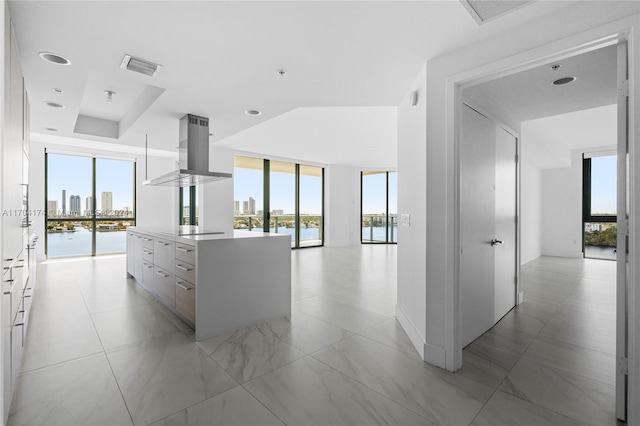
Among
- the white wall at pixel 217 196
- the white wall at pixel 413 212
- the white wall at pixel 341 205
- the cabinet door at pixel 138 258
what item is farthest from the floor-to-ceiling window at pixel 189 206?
the white wall at pixel 413 212

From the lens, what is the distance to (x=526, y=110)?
3.39 m

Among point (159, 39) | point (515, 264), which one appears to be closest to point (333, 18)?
point (159, 39)

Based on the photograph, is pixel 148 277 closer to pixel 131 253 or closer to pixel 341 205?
pixel 131 253

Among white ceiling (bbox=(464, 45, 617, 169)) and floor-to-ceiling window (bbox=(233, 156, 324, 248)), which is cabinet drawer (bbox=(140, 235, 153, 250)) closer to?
floor-to-ceiling window (bbox=(233, 156, 324, 248))

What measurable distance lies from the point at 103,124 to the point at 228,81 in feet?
11.7

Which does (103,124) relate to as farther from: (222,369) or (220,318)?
(222,369)

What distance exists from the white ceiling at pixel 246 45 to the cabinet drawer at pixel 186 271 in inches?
72.9

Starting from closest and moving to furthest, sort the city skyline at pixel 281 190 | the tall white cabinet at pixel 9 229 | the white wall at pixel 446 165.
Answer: the tall white cabinet at pixel 9 229
the white wall at pixel 446 165
the city skyline at pixel 281 190

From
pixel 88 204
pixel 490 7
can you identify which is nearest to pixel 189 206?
pixel 88 204

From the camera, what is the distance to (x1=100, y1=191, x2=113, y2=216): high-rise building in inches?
298

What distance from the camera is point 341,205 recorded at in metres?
10.3

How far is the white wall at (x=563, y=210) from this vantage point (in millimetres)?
8133

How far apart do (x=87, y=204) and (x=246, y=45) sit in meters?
7.30

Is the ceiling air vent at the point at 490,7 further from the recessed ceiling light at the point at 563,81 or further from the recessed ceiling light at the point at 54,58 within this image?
the recessed ceiling light at the point at 54,58
